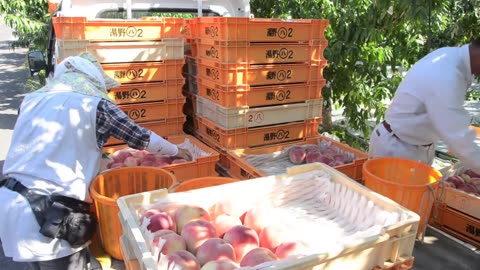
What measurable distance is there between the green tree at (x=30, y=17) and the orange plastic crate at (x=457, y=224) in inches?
269

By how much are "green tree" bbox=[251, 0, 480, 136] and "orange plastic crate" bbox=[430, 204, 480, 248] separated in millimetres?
2686

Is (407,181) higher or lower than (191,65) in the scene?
lower

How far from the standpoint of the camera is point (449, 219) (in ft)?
7.45

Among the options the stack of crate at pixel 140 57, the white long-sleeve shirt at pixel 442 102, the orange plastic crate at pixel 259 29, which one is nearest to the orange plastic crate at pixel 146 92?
the stack of crate at pixel 140 57

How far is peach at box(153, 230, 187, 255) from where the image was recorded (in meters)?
1.41

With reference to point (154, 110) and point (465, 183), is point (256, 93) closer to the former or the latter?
point (154, 110)

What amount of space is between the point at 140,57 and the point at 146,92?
29 centimetres

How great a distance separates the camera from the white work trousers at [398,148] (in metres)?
2.65

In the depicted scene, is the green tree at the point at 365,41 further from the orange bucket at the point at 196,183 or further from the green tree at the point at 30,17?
the green tree at the point at 30,17

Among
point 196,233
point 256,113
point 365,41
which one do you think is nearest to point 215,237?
point 196,233

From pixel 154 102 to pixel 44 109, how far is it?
1338 millimetres

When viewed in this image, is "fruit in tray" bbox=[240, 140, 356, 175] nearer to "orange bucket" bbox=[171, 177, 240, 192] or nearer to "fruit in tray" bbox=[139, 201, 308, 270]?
"orange bucket" bbox=[171, 177, 240, 192]

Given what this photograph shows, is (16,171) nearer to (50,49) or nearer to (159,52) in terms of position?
(159,52)

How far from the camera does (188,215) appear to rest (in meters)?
1.58
